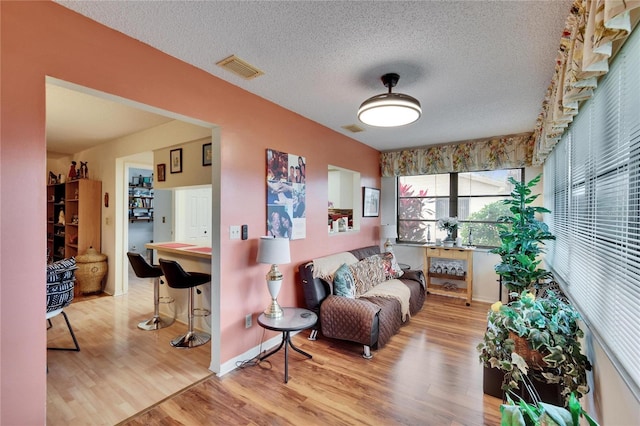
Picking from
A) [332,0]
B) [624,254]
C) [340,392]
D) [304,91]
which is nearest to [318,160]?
[304,91]

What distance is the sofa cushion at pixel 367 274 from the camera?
3396 mm

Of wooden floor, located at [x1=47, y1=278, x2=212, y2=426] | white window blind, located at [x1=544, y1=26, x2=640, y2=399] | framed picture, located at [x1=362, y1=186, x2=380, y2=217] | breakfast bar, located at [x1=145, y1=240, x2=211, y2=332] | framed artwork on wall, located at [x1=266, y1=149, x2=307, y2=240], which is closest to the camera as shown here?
white window blind, located at [x1=544, y1=26, x2=640, y2=399]

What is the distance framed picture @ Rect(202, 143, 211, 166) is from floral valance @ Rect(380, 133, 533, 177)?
10.0 feet

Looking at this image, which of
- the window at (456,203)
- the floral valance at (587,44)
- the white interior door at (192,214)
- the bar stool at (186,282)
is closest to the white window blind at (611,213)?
the floral valance at (587,44)

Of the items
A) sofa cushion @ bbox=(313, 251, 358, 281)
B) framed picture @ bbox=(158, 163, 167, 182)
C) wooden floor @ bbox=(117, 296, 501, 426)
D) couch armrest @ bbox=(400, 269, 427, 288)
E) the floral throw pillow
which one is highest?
framed picture @ bbox=(158, 163, 167, 182)

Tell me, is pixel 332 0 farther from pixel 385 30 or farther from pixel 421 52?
pixel 421 52

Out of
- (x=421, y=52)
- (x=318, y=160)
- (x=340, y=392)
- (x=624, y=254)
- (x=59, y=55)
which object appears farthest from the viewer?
(x=318, y=160)

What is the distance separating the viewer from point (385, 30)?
5.84ft

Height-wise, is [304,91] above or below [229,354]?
above

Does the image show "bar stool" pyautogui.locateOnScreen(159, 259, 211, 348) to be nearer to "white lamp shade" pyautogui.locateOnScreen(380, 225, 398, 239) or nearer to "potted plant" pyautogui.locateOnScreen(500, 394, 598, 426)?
"potted plant" pyautogui.locateOnScreen(500, 394, 598, 426)

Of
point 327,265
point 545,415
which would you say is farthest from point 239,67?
point 545,415

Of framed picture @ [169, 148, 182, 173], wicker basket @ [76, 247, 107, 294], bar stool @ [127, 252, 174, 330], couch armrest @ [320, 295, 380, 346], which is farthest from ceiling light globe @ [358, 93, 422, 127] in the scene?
wicker basket @ [76, 247, 107, 294]

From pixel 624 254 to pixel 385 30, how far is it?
1679 millimetres

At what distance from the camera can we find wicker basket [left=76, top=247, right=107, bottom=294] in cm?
449
